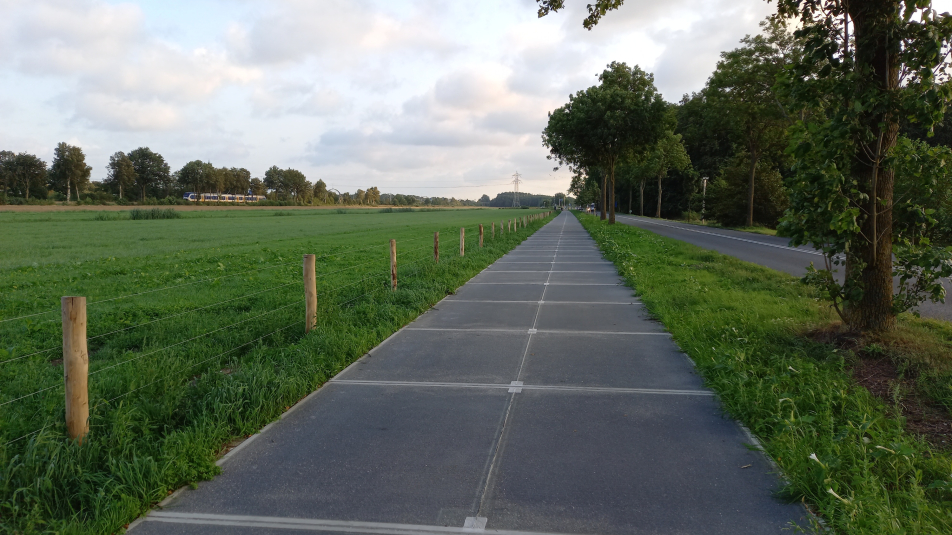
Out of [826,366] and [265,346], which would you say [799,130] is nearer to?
[826,366]

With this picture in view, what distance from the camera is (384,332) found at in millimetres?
7309

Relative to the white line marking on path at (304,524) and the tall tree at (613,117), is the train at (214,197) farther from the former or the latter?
the white line marking on path at (304,524)

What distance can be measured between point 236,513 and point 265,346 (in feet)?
11.5

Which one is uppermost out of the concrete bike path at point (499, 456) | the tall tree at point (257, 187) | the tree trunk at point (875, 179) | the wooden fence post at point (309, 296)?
the tall tree at point (257, 187)

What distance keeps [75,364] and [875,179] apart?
21.7ft

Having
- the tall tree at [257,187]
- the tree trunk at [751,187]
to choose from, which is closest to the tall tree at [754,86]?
the tree trunk at [751,187]

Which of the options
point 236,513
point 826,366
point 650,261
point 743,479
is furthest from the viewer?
point 650,261

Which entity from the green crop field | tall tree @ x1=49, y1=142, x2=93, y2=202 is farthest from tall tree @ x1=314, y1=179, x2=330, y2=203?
the green crop field

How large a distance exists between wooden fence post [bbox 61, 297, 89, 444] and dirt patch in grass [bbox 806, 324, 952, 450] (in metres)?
5.30

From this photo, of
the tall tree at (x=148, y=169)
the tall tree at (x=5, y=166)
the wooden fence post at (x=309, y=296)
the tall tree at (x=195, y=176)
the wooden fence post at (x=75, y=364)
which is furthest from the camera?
the tall tree at (x=195, y=176)

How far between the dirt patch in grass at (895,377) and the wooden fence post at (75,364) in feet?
17.4

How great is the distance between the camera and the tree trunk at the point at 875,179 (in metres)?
5.44

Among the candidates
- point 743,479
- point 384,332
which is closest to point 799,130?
point 743,479

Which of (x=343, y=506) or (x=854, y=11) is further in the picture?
(x=854, y=11)
